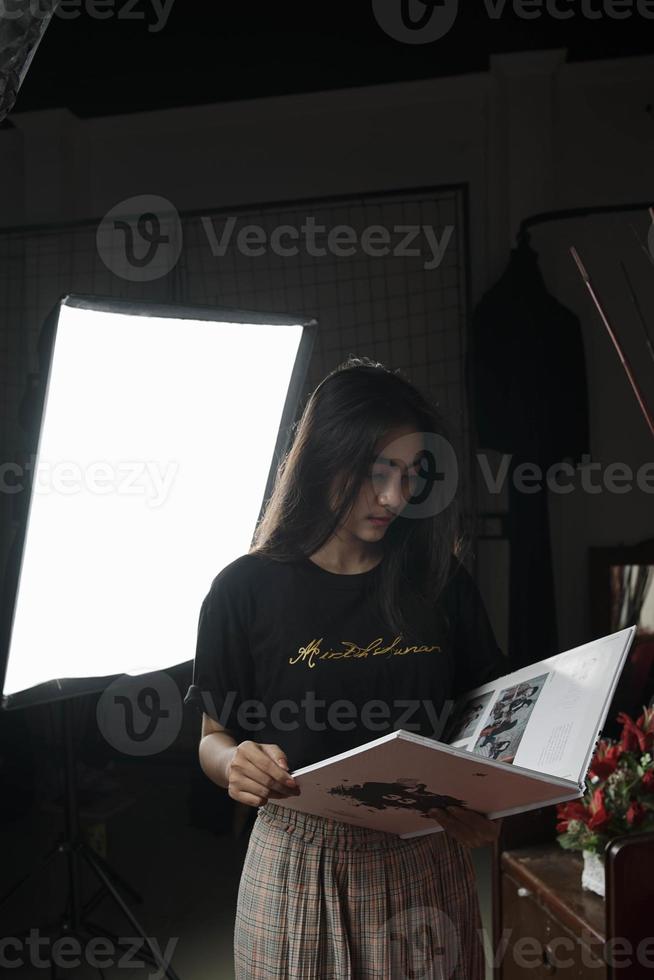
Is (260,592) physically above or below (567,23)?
below

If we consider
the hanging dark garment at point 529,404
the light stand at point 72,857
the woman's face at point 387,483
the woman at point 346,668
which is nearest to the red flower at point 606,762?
the woman at point 346,668

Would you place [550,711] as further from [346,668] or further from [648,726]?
[648,726]

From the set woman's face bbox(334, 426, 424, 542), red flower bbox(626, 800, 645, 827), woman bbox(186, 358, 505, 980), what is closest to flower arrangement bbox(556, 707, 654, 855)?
red flower bbox(626, 800, 645, 827)

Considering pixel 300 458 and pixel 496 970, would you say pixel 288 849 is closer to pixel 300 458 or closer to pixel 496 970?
pixel 300 458

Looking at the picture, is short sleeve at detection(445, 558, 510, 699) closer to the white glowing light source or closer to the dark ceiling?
the white glowing light source

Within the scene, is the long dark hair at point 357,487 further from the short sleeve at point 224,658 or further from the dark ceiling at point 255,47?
the dark ceiling at point 255,47

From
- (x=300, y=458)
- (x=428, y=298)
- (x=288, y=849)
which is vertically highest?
(x=428, y=298)

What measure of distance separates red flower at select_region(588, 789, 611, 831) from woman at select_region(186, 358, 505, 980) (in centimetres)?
35

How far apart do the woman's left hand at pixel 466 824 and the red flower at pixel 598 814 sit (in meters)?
0.51

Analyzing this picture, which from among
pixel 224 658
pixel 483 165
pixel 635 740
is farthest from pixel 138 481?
pixel 483 165

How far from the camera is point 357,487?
125 cm

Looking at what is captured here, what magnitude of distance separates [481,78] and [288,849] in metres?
3.37

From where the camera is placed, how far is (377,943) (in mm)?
1163

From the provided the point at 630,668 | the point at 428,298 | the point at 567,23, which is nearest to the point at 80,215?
the point at 428,298
